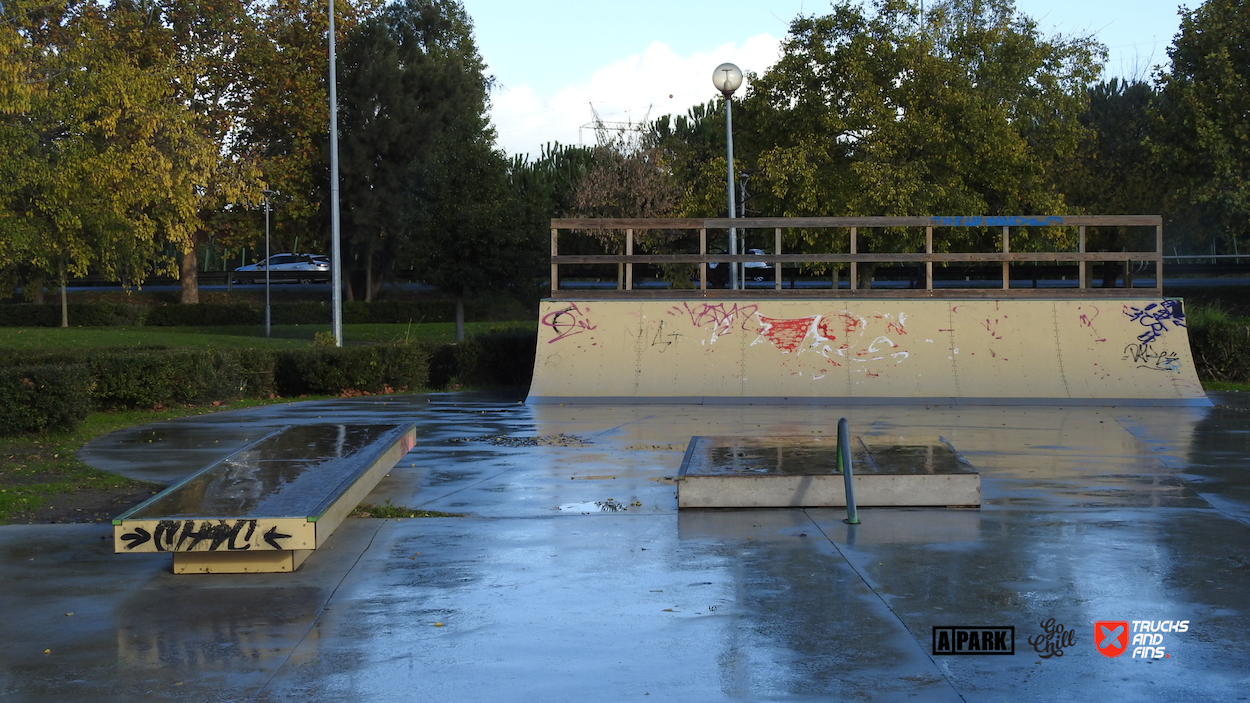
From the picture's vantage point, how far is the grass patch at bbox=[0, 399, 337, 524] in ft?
28.5

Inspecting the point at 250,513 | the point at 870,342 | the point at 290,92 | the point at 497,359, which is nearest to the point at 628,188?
the point at 290,92

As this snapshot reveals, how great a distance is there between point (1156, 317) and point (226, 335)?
26.5 m

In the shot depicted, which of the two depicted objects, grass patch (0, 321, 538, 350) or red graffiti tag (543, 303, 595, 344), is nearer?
red graffiti tag (543, 303, 595, 344)

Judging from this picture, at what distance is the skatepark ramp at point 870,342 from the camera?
1712cm

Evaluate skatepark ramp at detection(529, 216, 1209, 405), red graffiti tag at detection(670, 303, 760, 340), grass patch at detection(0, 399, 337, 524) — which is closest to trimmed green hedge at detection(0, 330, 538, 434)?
grass patch at detection(0, 399, 337, 524)

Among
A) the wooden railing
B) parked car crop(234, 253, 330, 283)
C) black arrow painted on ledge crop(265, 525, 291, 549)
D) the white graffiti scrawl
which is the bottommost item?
black arrow painted on ledge crop(265, 525, 291, 549)

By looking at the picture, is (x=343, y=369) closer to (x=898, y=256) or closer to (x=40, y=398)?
(x=40, y=398)

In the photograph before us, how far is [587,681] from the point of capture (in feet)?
16.0

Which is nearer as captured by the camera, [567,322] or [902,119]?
[567,322]

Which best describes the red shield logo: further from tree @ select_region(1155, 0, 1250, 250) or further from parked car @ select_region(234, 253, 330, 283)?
parked car @ select_region(234, 253, 330, 283)

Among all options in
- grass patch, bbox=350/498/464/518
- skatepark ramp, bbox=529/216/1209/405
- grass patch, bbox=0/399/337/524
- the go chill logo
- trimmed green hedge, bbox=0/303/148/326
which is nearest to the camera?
the go chill logo

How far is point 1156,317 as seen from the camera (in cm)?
1775

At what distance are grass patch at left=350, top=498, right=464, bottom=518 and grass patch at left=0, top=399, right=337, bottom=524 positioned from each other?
189 centimetres

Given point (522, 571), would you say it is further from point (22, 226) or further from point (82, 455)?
point (22, 226)
